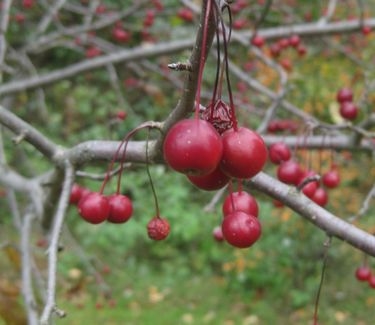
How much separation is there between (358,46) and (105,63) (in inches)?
142

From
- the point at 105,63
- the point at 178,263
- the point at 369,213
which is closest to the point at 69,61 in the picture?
the point at 178,263

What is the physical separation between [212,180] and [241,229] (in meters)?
0.18

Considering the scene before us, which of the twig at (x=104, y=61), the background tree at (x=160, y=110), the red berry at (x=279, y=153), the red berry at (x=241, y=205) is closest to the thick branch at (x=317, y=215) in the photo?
the background tree at (x=160, y=110)

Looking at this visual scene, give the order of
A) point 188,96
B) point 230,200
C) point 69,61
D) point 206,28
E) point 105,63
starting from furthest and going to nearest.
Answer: point 69,61, point 105,63, point 230,200, point 188,96, point 206,28

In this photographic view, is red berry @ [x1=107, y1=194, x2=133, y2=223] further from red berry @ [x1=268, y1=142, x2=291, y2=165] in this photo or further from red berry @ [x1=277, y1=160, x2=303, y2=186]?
red berry @ [x1=268, y1=142, x2=291, y2=165]

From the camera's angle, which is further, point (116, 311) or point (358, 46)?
point (358, 46)

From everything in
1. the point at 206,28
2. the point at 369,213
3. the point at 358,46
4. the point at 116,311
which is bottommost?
the point at 116,311

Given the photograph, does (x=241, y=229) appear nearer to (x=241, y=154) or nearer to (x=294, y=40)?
(x=241, y=154)

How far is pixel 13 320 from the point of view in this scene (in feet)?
4.98

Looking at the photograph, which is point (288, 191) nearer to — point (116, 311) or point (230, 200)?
point (230, 200)

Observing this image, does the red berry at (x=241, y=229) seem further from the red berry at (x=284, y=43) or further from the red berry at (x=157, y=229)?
the red berry at (x=284, y=43)

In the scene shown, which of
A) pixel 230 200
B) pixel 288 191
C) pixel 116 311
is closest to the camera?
pixel 230 200

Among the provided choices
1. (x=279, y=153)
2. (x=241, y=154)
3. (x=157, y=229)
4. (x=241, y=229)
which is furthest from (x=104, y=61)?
(x=241, y=154)

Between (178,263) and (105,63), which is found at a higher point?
(105,63)
